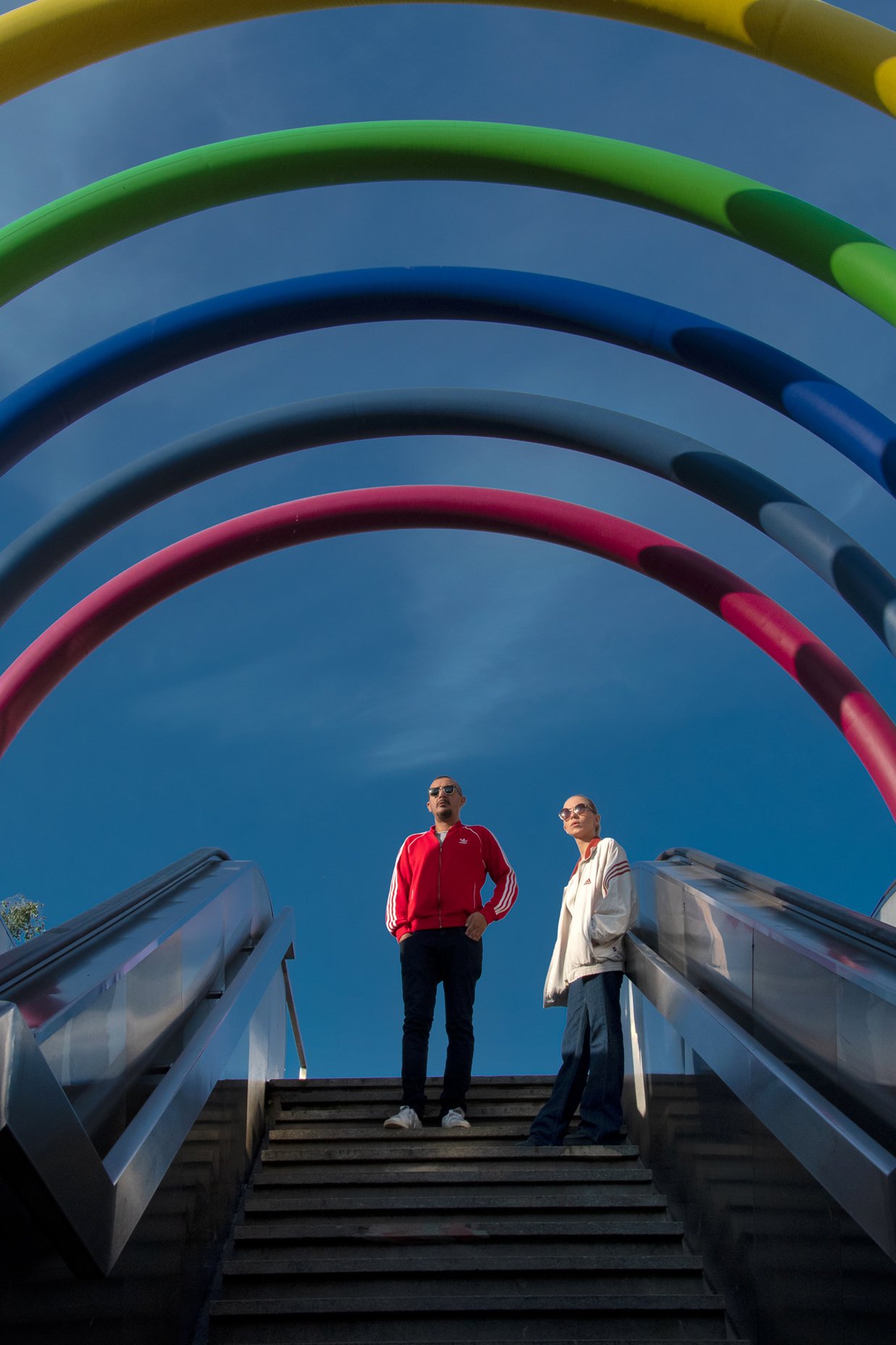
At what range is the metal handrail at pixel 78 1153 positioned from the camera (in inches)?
92.3

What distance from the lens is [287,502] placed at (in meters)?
9.66

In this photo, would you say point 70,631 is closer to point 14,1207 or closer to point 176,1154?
point 176,1154

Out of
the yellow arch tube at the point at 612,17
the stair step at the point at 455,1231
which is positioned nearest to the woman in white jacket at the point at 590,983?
the stair step at the point at 455,1231

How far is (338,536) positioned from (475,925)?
4.24 metres

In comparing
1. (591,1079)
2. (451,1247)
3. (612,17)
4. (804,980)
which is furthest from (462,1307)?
(612,17)

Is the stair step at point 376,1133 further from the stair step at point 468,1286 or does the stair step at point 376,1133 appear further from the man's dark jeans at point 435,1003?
the stair step at point 468,1286

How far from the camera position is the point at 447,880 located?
6.55m

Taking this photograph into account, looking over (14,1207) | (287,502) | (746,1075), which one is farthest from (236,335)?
(14,1207)

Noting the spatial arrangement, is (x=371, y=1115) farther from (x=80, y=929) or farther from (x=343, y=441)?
(x=343, y=441)

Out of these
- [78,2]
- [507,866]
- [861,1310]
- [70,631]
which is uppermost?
[78,2]

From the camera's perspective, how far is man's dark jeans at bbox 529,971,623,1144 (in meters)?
5.79

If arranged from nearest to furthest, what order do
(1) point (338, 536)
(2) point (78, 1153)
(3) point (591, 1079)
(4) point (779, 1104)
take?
(2) point (78, 1153) < (4) point (779, 1104) < (3) point (591, 1079) < (1) point (338, 536)

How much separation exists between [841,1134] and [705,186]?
498 cm

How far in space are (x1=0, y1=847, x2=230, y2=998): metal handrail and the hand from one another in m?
1.56
